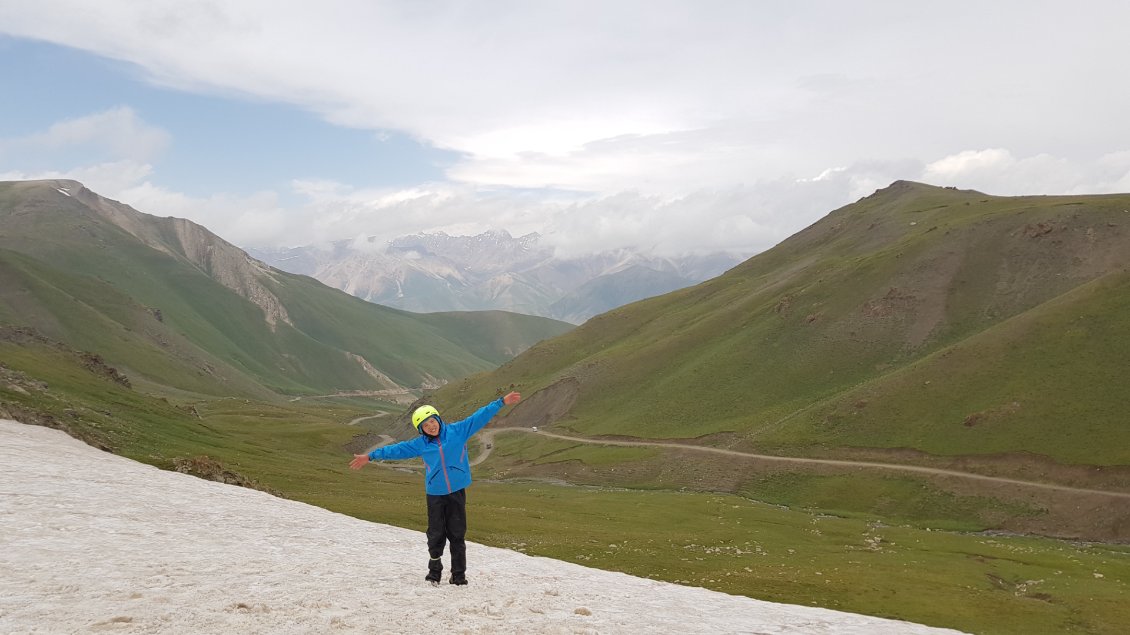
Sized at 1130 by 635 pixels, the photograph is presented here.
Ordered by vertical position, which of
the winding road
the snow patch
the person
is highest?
the person

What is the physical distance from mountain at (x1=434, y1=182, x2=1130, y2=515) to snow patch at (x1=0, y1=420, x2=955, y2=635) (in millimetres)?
81680

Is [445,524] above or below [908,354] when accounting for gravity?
below

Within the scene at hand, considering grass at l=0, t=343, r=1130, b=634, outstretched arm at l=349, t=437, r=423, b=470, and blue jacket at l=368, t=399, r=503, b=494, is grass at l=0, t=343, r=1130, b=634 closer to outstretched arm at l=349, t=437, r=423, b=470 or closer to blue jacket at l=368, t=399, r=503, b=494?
outstretched arm at l=349, t=437, r=423, b=470

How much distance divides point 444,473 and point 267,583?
5.36 m

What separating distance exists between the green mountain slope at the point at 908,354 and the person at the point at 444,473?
90.7 meters

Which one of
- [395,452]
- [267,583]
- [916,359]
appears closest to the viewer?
[267,583]

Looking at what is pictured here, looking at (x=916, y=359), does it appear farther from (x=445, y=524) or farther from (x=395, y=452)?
(x=395, y=452)

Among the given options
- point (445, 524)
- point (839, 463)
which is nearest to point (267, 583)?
point (445, 524)

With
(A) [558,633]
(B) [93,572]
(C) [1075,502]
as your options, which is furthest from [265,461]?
(C) [1075,502]

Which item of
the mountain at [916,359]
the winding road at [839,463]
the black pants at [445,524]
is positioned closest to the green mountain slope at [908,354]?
the mountain at [916,359]

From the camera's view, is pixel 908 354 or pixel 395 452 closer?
pixel 395 452

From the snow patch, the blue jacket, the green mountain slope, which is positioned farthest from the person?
the green mountain slope

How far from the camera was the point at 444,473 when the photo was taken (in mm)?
18359

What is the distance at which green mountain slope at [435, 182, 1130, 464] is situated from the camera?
307ft
